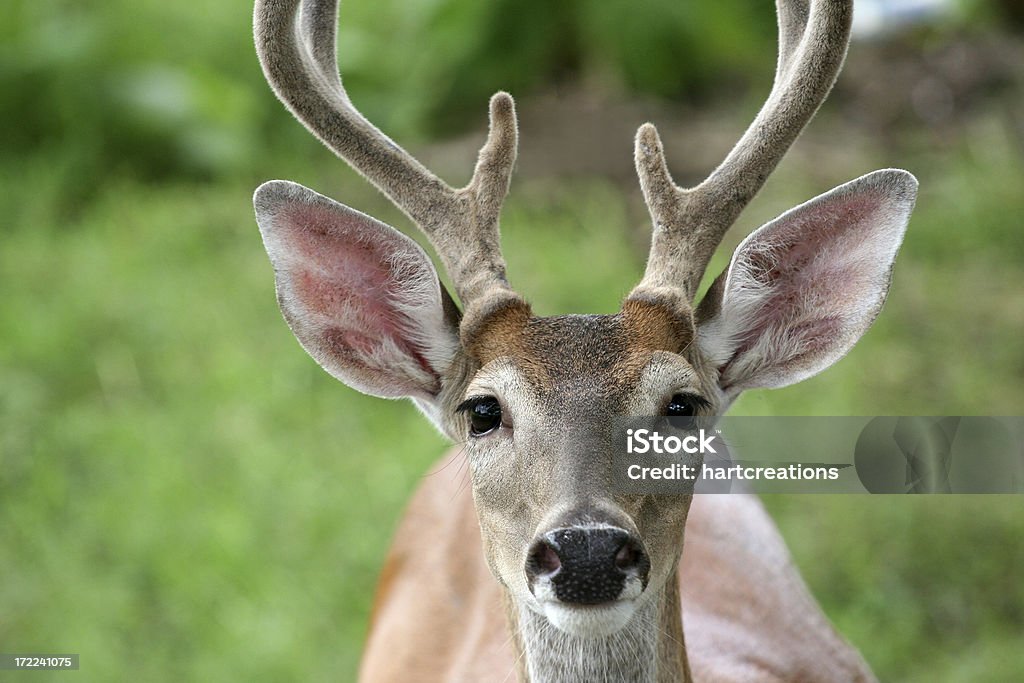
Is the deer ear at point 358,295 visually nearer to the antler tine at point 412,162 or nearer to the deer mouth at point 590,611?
the antler tine at point 412,162

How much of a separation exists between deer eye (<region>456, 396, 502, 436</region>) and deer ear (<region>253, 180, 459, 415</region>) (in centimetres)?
23

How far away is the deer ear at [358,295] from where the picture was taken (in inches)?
106

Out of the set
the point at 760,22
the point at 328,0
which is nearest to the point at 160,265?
the point at 760,22

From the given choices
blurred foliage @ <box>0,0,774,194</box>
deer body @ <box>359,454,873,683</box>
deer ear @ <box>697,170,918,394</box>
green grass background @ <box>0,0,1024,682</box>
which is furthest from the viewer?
blurred foliage @ <box>0,0,774,194</box>

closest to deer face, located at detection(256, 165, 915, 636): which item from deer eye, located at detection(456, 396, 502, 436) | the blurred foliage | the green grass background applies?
deer eye, located at detection(456, 396, 502, 436)

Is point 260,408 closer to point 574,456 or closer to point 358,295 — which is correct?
point 358,295

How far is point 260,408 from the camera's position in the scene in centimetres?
600

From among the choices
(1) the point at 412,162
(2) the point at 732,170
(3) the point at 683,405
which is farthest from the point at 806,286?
(1) the point at 412,162

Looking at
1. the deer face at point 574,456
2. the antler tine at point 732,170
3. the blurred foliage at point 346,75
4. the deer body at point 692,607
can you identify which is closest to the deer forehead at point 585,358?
the deer face at point 574,456

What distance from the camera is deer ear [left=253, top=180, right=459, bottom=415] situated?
2.70 meters

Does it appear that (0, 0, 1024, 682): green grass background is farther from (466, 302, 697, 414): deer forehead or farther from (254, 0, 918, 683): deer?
(466, 302, 697, 414): deer forehead

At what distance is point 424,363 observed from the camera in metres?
2.84

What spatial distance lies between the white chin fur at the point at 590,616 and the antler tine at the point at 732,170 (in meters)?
0.67

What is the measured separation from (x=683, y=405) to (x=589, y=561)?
43 cm
